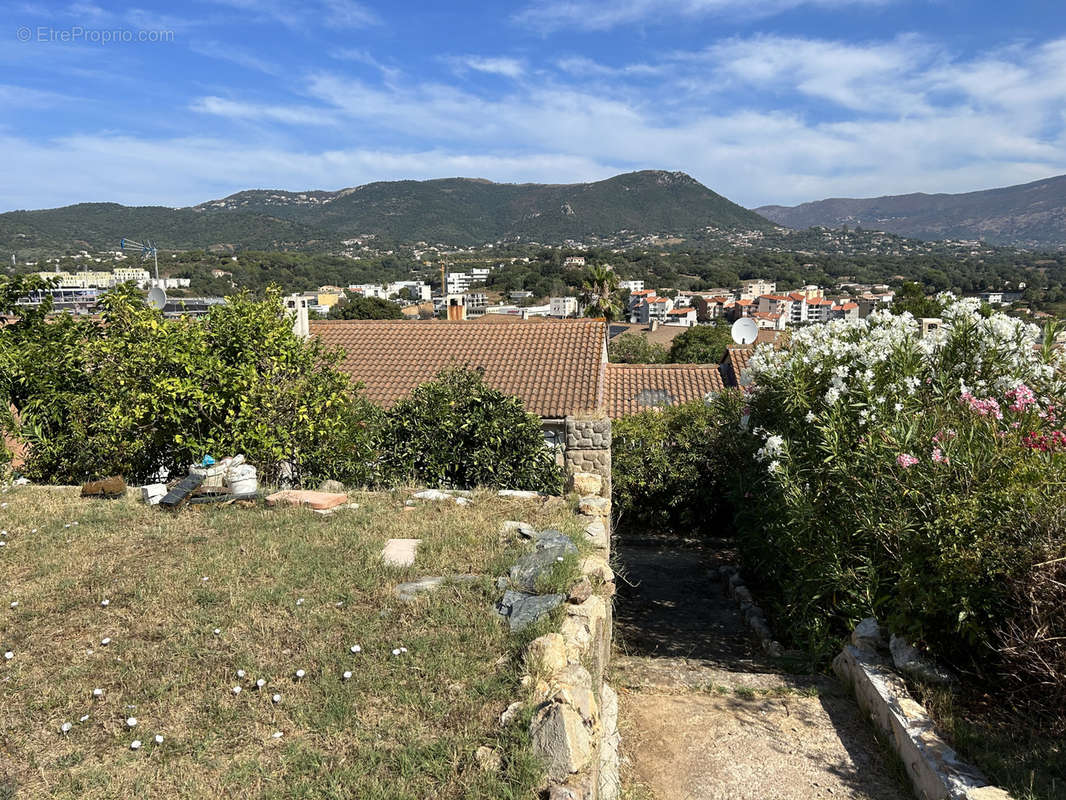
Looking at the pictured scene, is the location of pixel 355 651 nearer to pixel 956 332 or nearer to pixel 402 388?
pixel 956 332

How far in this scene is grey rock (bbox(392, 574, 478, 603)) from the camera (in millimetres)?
4852

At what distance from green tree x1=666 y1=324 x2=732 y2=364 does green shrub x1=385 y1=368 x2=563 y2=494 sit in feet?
109

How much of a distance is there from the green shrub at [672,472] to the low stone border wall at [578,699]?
6871 mm

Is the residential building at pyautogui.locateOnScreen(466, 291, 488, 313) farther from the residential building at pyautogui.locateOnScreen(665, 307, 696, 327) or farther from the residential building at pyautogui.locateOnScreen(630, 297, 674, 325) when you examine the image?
the residential building at pyautogui.locateOnScreen(665, 307, 696, 327)

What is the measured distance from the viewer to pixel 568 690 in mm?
3678

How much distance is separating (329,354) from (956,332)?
7688mm

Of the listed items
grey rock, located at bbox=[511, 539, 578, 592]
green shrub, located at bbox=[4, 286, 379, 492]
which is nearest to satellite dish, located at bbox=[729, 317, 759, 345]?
green shrub, located at bbox=[4, 286, 379, 492]

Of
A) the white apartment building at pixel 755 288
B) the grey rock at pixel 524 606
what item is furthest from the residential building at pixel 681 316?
the grey rock at pixel 524 606

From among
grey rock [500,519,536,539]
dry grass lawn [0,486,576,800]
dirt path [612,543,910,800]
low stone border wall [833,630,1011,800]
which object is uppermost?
grey rock [500,519,536,539]

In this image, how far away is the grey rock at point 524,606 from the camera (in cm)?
444

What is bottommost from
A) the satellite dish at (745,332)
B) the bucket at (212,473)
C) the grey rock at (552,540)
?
the grey rock at (552,540)

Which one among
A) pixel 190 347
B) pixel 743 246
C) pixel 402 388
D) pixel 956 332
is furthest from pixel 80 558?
pixel 743 246

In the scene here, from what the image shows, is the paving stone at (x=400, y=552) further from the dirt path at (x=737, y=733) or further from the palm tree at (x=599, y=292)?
the palm tree at (x=599, y=292)

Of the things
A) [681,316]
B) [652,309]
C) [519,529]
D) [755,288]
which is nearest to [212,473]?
[519,529]
